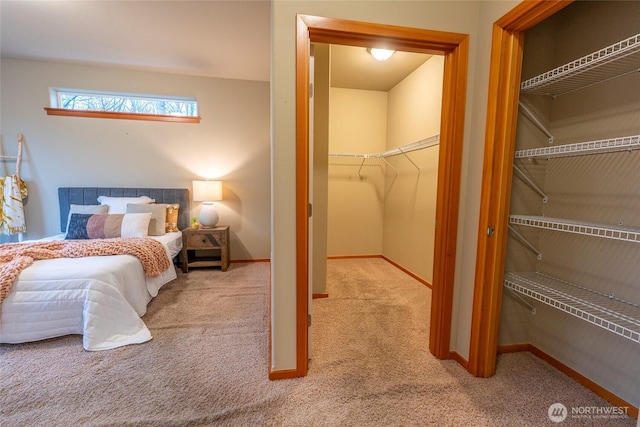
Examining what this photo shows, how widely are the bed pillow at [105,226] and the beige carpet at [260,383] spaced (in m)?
1.15

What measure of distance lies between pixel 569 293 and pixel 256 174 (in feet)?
11.3

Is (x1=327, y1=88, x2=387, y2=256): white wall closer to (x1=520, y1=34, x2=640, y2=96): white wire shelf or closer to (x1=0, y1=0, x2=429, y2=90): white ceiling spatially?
(x1=0, y1=0, x2=429, y2=90): white ceiling

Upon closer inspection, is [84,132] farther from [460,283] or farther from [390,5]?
[460,283]

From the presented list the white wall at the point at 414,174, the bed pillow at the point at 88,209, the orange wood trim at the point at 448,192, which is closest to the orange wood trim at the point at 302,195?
the orange wood trim at the point at 448,192

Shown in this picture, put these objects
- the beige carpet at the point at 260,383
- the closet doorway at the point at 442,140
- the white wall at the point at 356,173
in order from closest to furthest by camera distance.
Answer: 1. the beige carpet at the point at 260,383
2. the closet doorway at the point at 442,140
3. the white wall at the point at 356,173

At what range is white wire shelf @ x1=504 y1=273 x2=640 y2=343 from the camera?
3.57ft

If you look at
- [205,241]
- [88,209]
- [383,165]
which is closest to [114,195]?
[88,209]

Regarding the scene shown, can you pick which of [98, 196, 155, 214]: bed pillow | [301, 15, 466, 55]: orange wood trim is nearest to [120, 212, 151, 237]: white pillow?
[98, 196, 155, 214]: bed pillow

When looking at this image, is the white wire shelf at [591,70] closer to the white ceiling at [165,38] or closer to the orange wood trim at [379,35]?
the orange wood trim at [379,35]

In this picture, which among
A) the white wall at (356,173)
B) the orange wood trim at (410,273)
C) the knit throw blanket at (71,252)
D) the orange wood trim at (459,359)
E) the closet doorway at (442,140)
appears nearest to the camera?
the closet doorway at (442,140)

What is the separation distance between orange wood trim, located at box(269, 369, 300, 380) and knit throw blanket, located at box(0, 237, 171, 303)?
1599mm

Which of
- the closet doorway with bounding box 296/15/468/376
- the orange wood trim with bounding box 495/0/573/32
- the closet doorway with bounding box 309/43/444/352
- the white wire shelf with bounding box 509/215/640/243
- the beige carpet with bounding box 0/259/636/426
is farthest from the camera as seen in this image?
the closet doorway with bounding box 309/43/444/352

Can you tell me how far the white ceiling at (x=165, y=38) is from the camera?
87.0 inches

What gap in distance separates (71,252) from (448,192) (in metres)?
2.96
